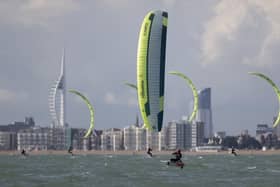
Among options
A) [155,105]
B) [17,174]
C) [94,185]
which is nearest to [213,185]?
[94,185]

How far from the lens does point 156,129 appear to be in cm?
7925

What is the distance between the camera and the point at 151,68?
77.9 m

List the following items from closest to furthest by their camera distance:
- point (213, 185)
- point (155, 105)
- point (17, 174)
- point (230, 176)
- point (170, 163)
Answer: point (213, 185)
point (230, 176)
point (17, 174)
point (170, 163)
point (155, 105)

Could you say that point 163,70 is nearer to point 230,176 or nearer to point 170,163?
point 170,163

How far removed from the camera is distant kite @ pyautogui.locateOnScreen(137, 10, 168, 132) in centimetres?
7781

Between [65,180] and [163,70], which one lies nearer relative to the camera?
[65,180]

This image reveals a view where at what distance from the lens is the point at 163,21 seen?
3130 inches

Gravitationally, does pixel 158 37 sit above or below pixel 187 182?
above

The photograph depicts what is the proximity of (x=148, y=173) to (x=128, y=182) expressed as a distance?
10193mm

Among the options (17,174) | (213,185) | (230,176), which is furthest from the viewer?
(17,174)

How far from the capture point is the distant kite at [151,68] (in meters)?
77.8

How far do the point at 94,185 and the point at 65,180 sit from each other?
4.81m

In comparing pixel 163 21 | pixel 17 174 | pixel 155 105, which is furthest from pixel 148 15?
pixel 17 174

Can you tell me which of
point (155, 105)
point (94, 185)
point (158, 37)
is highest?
point (158, 37)
